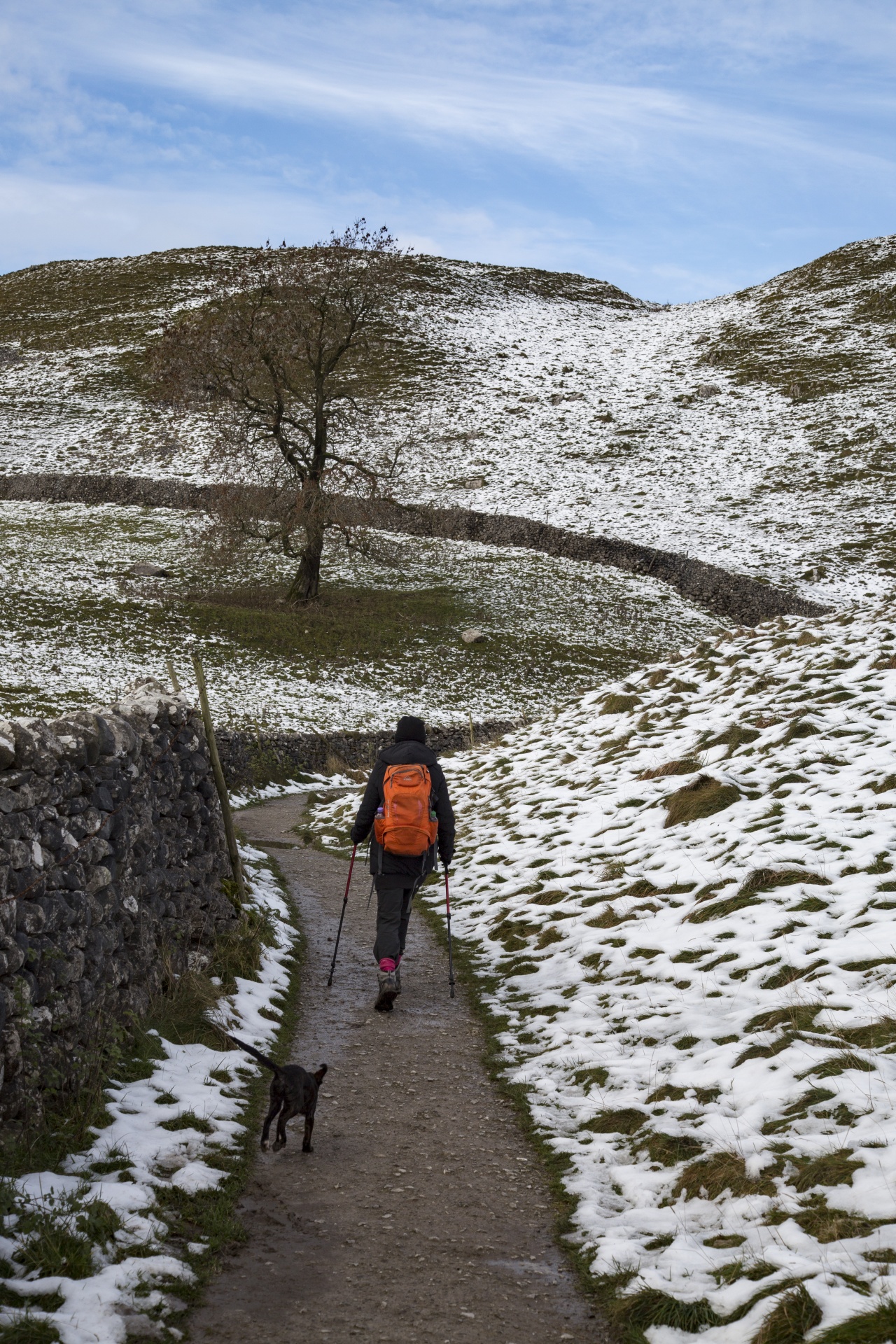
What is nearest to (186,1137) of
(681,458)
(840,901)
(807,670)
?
(840,901)

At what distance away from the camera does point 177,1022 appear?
7.79 metres

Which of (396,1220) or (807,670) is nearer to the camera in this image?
(396,1220)

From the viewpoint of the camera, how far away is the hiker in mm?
9273

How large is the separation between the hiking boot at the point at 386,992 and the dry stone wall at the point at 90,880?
166 centimetres

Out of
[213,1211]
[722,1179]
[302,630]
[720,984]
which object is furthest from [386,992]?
[302,630]

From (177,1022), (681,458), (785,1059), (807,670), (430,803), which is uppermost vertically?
(681,458)

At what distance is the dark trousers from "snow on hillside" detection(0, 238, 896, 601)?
31836 mm

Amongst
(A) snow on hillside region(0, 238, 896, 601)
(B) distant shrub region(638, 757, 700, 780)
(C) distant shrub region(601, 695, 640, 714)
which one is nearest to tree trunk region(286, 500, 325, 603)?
(A) snow on hillside region(0, 238, 896, 601)

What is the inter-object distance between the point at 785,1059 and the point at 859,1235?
1.77 meters

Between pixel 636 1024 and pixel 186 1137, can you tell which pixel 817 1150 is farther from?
pixel 186 1137

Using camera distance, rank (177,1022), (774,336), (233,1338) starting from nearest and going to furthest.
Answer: (233,1338) < (177,1022) < (774,336)

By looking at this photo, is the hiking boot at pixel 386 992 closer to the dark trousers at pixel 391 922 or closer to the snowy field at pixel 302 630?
the dark trousers at pixel 391 922

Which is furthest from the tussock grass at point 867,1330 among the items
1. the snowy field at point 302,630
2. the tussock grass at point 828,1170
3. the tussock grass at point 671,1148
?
the snowy field at point 302,630

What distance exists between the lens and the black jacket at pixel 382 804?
944cm
